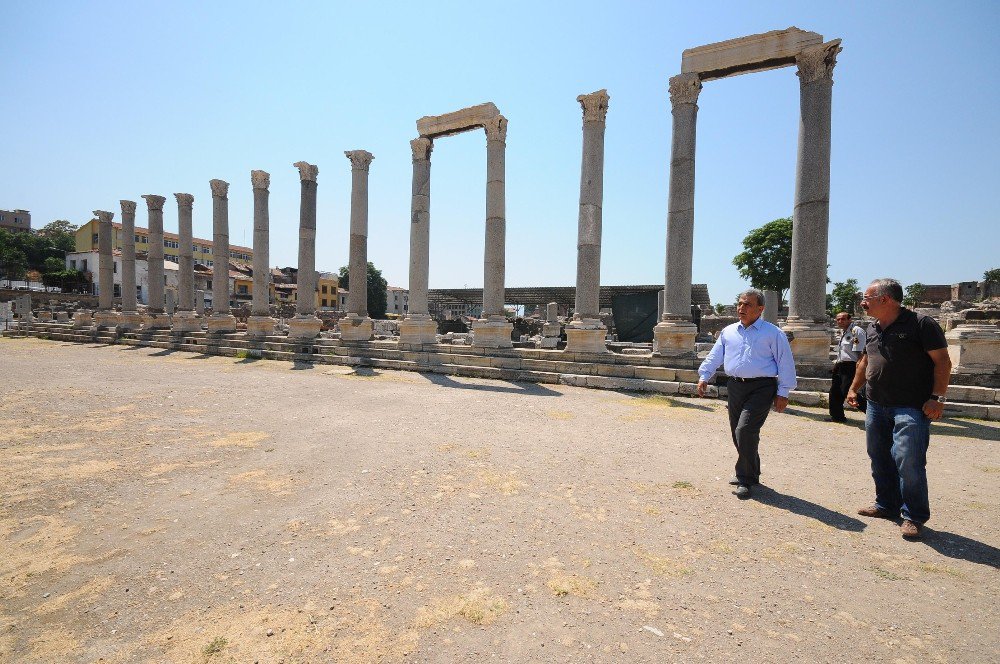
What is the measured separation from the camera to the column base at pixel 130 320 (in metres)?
22.7

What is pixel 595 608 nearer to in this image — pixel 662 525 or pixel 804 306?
pixel 662 525

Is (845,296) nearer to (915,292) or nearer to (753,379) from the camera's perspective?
(915,292)

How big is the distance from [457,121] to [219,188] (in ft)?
40.5

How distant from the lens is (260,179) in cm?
1839

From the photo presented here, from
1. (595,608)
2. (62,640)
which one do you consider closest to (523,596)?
(595,608)

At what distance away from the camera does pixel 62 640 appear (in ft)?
6.70

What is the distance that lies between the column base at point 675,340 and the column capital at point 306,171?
48.6 ft

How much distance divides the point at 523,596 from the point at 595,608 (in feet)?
1.28

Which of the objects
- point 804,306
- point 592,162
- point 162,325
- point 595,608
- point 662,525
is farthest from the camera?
point 162,325

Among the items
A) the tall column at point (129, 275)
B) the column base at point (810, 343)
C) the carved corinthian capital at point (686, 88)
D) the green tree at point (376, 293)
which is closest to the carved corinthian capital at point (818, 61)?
the carved corinthian capital at point (686, 88)

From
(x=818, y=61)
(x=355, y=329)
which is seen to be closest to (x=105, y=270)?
(x=355, y=329)

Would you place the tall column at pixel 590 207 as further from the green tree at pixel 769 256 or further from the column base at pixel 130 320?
the green tree at pixel 769 256

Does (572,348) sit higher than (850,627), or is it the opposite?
(572,348)

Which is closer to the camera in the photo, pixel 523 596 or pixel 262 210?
pixel 523 596
